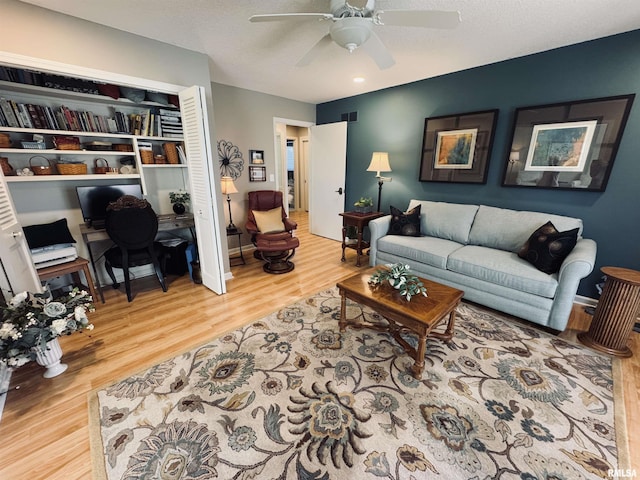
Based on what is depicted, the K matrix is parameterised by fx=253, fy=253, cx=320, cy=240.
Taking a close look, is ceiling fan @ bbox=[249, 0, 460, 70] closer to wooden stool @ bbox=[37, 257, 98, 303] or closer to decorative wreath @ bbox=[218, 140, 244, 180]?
decorative wreath @ bbox=[218, 140, 244, 180]

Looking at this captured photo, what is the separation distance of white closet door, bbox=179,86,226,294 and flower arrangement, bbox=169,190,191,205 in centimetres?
62

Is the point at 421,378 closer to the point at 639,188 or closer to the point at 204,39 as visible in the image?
the point at 639,188

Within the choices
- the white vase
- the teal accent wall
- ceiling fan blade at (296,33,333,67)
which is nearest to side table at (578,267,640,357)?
the teal accent wall

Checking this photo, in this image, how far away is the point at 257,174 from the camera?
166 inches

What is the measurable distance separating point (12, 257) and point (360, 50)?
3.29 meters

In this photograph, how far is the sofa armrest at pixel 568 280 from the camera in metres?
1.97

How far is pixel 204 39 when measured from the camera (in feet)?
7.60

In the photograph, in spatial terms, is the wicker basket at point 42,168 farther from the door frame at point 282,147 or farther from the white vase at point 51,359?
the door frame at point 282,147

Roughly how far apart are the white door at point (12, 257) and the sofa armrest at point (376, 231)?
3190mm

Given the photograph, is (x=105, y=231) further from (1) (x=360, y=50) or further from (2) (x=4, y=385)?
(1) (x=360, y=50)

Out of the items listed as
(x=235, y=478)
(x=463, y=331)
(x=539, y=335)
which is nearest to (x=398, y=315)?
(x=463, y=331)

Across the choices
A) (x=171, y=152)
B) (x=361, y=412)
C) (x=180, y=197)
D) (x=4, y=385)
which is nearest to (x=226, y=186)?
(x=180, y=197)

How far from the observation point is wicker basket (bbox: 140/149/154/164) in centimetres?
287

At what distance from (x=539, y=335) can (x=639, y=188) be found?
1.63 meters
